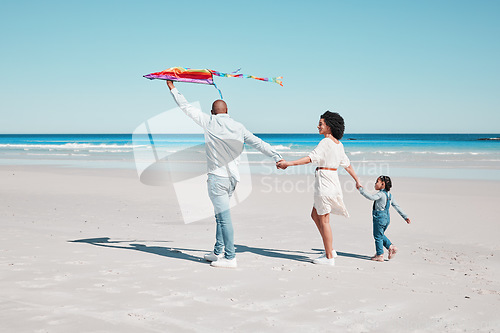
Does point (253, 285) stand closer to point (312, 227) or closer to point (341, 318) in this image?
point (341, 318)

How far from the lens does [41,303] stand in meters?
3.61

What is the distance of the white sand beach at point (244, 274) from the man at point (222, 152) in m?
0.45

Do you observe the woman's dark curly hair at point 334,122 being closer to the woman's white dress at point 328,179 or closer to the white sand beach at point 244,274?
the woman's white dress at point 328,179

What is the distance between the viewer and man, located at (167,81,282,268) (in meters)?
5.11

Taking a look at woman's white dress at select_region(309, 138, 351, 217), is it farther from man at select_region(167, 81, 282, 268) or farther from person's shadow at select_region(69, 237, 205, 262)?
person's shadow at select_region(69, 237, 205, 262)

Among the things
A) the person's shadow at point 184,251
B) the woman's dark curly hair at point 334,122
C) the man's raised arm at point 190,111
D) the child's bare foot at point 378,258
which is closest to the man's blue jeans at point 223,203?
the person's shadow at point 184,251

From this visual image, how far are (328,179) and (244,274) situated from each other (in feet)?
4.95

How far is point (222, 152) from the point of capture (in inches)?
201

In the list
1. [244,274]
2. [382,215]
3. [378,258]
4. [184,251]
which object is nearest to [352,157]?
[382,215]

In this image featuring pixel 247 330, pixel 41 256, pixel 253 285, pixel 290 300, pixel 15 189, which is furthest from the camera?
pixel 15 189

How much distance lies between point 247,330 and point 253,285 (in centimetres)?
111

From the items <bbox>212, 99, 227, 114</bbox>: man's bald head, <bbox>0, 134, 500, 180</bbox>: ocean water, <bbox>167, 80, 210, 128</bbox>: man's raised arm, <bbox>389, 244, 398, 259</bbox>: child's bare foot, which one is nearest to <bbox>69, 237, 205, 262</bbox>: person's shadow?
<bbox>167, 80, 210, 128</bbox>: man's raised arm

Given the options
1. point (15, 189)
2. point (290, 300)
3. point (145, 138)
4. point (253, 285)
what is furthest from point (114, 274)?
point (145, 138)

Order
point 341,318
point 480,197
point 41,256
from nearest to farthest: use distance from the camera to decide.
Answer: point 341,318, point 41,256, point 480,197
